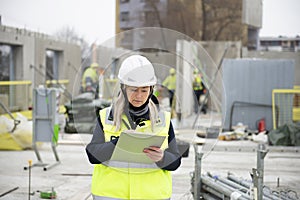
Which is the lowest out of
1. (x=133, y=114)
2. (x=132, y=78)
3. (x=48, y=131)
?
(x=48, y=131)

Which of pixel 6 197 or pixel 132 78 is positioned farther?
pixel 6 197

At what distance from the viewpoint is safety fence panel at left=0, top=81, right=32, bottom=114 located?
40.4 feet

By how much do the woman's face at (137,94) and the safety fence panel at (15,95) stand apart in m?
9.77

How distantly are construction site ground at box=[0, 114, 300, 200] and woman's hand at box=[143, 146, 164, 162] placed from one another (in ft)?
6.96

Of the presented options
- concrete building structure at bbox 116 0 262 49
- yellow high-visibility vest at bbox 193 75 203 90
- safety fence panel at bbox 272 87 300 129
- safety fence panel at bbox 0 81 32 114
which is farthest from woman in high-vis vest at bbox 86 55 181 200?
concrete building structure at bbox 116 0 262 49

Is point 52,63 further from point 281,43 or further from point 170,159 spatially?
point 170,159

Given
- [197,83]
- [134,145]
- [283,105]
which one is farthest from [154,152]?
[197,83]

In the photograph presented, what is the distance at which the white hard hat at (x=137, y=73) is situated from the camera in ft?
8.50

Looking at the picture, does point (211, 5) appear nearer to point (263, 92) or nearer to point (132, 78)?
point (263, 92)

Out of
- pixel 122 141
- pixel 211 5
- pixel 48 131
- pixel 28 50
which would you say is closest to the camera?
pixel 122 141

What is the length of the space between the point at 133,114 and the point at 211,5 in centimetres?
3701

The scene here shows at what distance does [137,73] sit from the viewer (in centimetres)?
261

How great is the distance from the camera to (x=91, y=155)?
8.73 ft

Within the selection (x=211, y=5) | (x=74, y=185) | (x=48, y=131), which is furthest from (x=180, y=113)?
(x=211, y=5)
